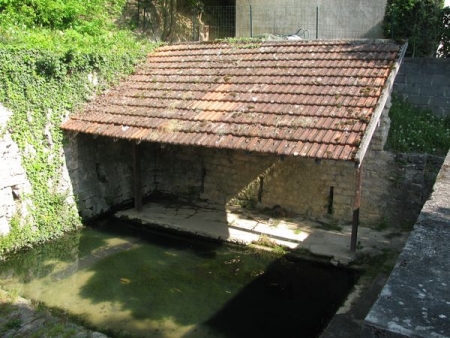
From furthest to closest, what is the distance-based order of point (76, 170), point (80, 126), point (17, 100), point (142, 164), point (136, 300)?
point (142, 164) → point (76, 170) → point (80, 126) → point (17, 100) → point (136, 300)

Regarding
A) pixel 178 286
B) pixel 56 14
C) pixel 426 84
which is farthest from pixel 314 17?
pixel 178 286

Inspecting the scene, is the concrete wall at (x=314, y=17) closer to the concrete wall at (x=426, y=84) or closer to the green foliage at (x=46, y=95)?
the concrete wall at (x=426, y=84)

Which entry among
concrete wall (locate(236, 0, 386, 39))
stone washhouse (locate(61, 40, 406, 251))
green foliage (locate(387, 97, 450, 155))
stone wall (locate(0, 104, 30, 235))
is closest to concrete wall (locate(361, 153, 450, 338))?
stone washhouse (locate(61, 40, 406, 251))

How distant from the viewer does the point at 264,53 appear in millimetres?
8820

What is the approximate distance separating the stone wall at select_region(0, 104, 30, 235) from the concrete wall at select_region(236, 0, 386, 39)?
10.1m

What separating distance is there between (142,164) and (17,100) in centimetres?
386

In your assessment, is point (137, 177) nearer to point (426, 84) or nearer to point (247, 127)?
point (247, 127)

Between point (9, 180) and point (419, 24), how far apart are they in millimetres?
10815

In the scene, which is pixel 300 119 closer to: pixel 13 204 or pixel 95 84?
pixel 95 84

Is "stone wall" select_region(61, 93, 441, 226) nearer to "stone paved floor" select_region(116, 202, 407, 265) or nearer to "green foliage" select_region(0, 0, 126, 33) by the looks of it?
"stone paved floor" select_region(116, 202, 407, 265)

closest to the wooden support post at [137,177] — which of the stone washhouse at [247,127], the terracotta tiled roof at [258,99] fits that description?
the stone washhouse at [247,127]

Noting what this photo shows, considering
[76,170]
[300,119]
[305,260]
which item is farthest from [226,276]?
[76,170]

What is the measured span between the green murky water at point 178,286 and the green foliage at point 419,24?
7.28 meters

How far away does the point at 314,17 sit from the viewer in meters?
13.7
